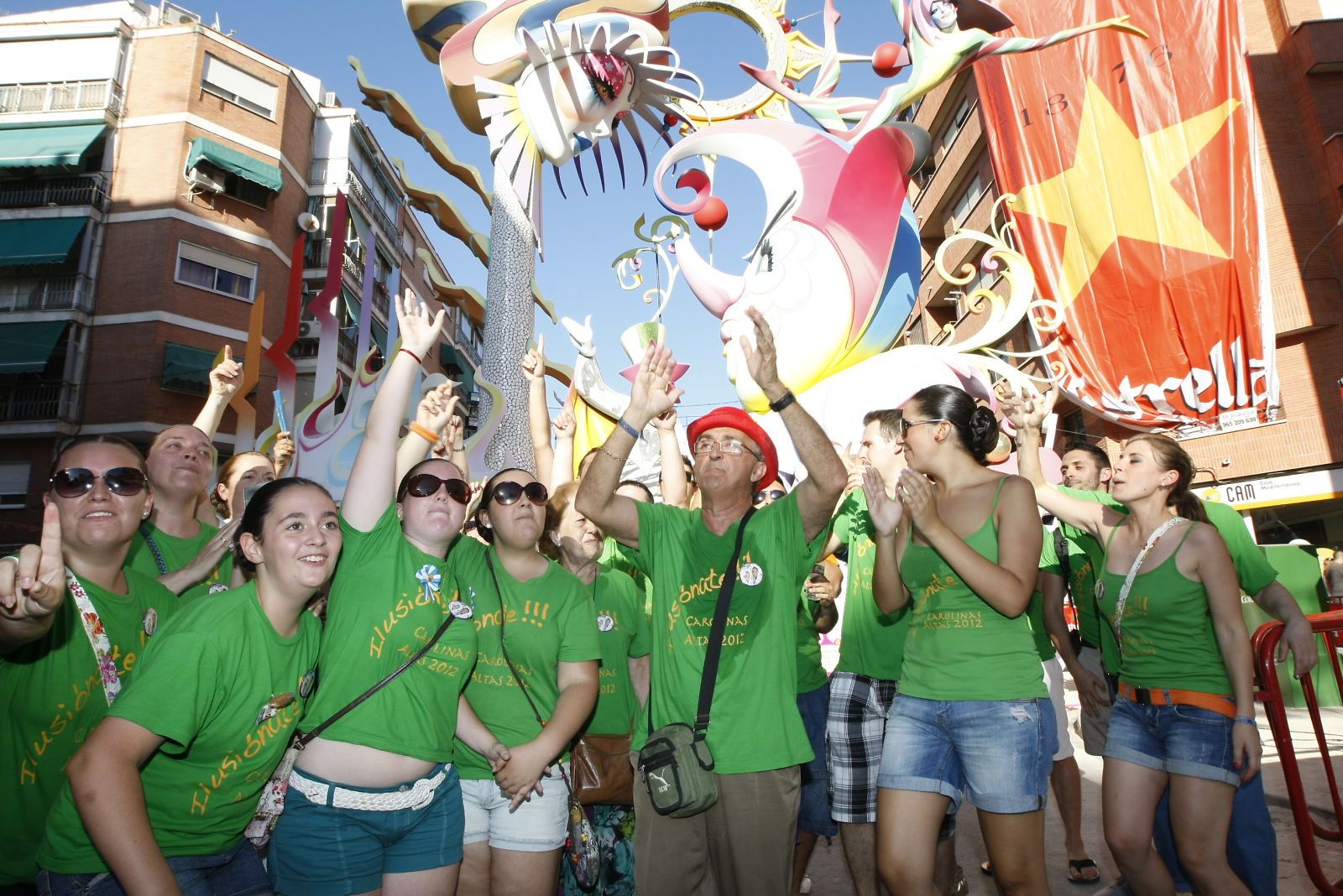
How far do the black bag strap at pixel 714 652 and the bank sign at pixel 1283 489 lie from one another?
1524cm

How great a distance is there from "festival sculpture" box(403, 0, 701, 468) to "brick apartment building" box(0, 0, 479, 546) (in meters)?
10.6

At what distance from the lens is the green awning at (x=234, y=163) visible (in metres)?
21.4

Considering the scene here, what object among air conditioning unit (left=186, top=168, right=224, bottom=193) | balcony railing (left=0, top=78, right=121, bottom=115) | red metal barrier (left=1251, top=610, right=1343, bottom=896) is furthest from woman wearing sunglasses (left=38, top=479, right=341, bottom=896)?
balcony railing (left=0, top=78, right=121, bottom=115)

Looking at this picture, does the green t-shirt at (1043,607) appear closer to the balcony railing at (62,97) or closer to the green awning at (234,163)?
the green awning at (234,163)

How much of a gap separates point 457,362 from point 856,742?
28.6 m

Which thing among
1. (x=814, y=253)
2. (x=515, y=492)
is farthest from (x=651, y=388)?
(x=814, y=253)

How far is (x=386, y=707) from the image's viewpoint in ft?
7.55

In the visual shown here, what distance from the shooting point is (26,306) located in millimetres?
21516

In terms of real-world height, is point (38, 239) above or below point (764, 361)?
above

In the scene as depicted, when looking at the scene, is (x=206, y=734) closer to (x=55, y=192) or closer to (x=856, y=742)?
(x=856, y=742)

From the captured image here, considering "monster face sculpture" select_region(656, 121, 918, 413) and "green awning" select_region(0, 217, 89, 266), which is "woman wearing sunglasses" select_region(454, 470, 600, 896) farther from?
"green awning" select_region(0, 217, 89, 266)

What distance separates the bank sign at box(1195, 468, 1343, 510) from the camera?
15.1 metres

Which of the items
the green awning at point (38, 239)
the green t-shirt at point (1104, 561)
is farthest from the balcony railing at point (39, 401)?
the green t-shirt at point (1104, 561)

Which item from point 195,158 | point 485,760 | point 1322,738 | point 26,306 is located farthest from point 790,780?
point 26,306
